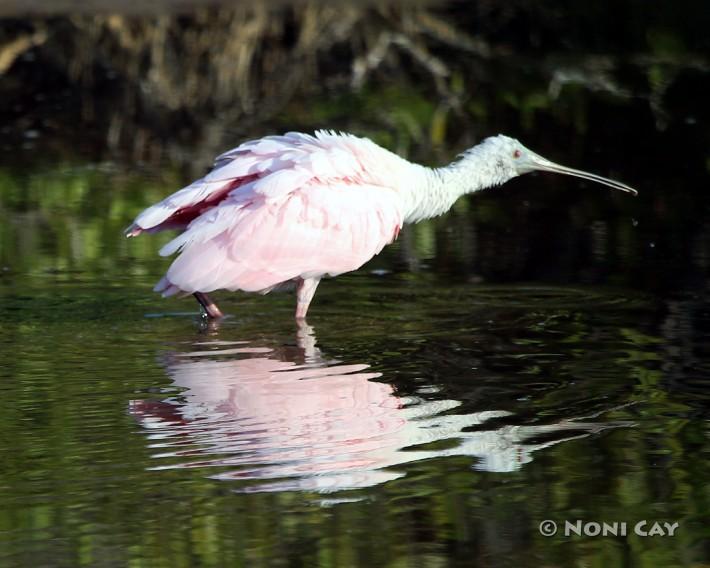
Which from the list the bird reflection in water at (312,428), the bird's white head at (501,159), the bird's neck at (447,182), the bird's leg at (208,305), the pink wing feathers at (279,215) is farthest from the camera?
the bird's white head at (501,159)

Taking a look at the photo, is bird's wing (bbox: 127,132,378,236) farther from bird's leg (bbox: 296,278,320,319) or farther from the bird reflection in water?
Answer: the bird reflection in water

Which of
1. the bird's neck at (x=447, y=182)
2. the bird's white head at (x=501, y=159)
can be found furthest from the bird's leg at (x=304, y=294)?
the bird's white head at (x=501, y=159)

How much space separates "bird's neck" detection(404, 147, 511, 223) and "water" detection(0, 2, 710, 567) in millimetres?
429

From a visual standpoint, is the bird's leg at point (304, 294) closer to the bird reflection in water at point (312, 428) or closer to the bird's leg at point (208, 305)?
the bird's leg at point (208, 305)

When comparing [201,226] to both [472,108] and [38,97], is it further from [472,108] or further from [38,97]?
[38,97]

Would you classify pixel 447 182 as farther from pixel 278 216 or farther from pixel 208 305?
pixel 208 305

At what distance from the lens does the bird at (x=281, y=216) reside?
26.7 feet

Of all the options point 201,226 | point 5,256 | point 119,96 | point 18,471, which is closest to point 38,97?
point 119,96

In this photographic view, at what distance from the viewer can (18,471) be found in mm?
5824

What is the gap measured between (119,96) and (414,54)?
2.87 meters

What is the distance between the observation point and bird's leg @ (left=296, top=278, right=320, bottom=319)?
27.6 ft

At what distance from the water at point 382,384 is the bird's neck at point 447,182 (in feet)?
1.41
